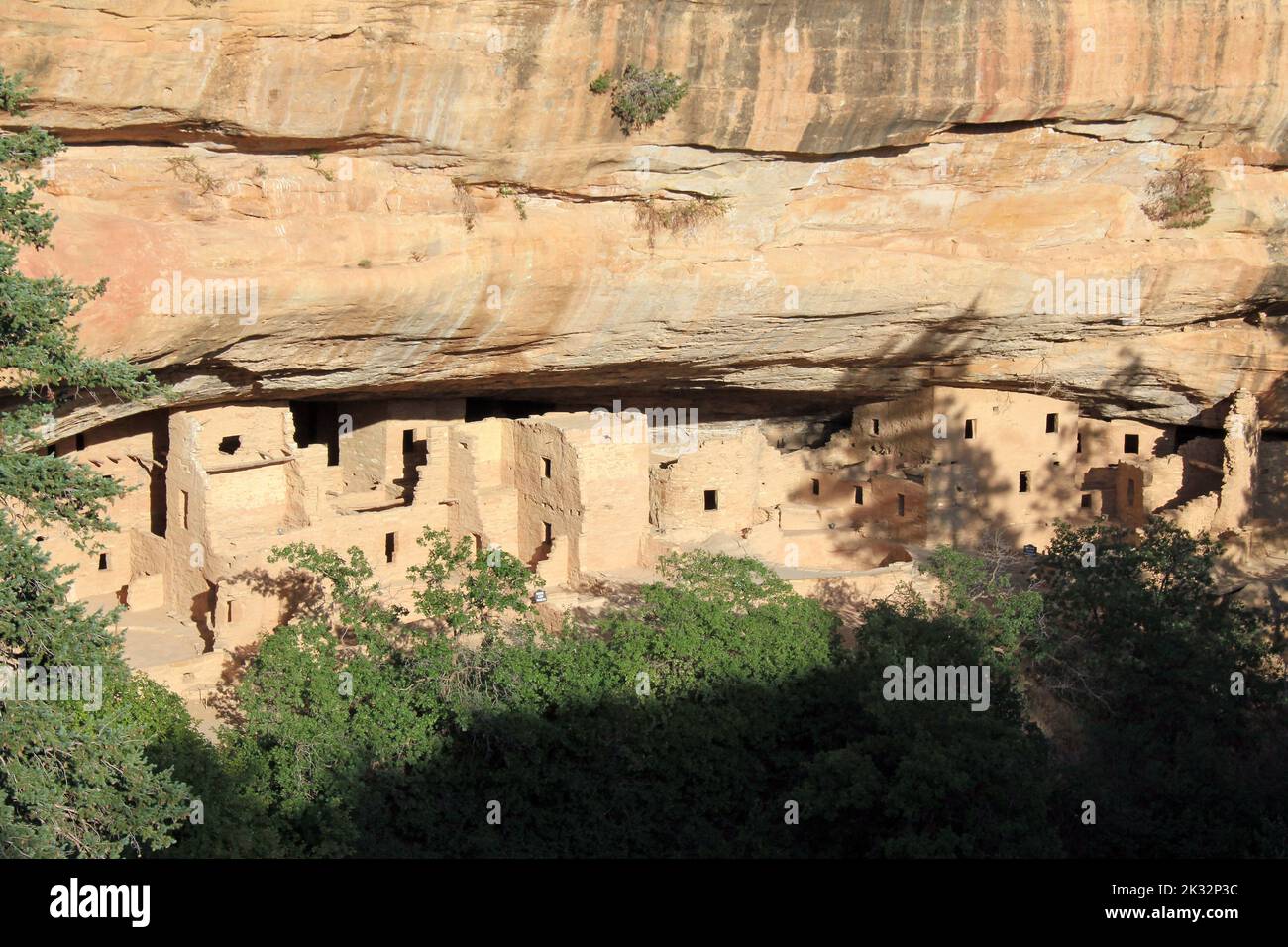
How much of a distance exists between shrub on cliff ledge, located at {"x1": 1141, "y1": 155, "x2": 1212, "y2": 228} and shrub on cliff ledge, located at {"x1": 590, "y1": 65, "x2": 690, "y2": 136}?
277 inches

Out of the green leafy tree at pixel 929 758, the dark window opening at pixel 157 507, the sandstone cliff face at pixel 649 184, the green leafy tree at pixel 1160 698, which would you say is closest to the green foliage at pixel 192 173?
the sandstone cliff face at pixel 649 184

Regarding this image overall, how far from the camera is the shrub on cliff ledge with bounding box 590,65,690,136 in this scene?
16266 millimetres

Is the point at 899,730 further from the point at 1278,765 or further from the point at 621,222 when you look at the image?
the point at 621,222

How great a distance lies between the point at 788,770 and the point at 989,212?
7621 mm

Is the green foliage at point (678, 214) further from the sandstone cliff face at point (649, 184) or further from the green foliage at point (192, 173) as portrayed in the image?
the green foliage at point (192, 173)

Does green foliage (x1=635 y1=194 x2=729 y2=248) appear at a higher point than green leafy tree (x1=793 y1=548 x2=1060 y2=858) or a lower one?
higher

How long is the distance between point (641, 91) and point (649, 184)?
4.45ft

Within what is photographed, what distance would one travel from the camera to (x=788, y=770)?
1681cm

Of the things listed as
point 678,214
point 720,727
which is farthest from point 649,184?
point 720,727

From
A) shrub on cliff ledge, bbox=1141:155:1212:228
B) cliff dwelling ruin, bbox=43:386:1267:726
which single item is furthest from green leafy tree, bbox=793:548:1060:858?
shrub on cliff ledge, bbox=1141:155:1212:228

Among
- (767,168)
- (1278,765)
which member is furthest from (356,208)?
(1278,765)

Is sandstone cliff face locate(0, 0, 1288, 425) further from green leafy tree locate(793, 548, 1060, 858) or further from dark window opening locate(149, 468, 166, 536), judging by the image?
green leafy tree locate(793, 548, 1060, 858)

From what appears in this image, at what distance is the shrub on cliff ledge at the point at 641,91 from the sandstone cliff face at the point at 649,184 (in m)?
0.15

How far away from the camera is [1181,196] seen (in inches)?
764
